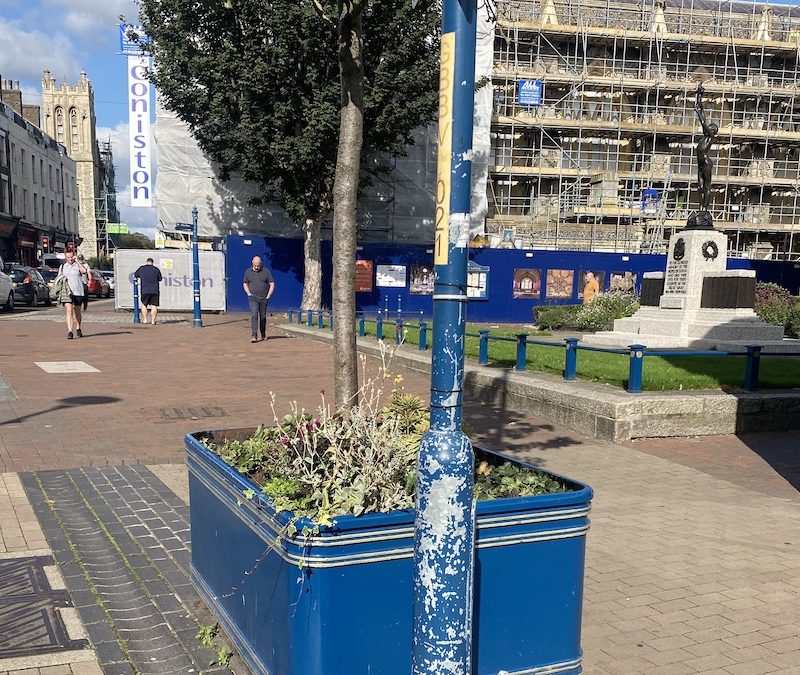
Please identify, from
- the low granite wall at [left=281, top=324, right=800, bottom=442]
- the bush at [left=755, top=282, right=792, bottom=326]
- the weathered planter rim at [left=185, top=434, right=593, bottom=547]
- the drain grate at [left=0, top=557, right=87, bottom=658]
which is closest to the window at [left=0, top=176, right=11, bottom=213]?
the bush at [left=755, top=282, right=792, bottom=326]

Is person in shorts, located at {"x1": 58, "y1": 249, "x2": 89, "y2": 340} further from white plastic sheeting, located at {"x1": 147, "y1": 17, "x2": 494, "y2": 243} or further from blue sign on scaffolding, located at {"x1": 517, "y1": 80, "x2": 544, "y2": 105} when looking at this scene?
blue sign on scaffolding, located at {"x1": 517, "y1": 80, "x2": 544, "y2": 105}

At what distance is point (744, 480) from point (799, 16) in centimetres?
5373

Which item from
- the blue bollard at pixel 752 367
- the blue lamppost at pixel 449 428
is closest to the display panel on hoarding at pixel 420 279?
the blue bollard at pixel 752 367

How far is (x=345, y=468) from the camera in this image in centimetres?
298

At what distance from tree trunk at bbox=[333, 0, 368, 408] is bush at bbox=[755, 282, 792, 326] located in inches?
585

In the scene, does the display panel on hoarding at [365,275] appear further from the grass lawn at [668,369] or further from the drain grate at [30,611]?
the drain grate at [30,611]

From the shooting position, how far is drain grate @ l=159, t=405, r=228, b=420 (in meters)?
8.61

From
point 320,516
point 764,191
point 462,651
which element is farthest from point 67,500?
point 764,191

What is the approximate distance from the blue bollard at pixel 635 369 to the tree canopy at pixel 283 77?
15363mm

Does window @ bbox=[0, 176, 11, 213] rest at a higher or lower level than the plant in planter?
higher

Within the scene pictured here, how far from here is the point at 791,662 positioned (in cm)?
346

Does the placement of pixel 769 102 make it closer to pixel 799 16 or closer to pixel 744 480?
pixel 799 16

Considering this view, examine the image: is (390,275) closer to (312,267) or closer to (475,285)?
(312,267)

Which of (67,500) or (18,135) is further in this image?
(18,135)
